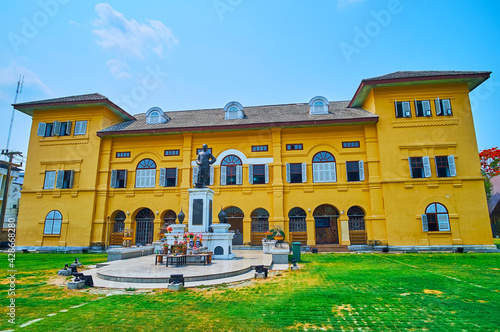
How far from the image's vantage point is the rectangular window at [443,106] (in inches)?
757

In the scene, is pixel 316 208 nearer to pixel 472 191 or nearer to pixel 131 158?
pixel 472 191

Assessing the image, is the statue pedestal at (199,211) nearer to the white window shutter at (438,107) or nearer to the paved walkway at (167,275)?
the paved walkway at (167,275)

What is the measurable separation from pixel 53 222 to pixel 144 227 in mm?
6710

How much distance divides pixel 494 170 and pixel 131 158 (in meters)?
35.7

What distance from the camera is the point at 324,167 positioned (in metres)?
20.5

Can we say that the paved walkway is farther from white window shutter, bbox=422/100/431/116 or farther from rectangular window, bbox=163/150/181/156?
white window shutter, bbox=422/100/431/116

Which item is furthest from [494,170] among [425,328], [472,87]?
[425,328]

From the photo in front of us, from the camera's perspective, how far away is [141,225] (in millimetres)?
21828

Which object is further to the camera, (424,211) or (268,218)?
(268,218)

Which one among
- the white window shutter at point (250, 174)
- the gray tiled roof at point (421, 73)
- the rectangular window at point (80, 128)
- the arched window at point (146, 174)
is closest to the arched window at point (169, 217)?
the arched window at point (146, 174)

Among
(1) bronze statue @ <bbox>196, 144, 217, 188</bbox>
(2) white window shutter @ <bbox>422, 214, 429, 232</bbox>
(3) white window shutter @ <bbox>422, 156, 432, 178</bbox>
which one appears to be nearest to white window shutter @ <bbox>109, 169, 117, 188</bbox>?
(1) bronze statue @ <bbox>196, 144, 217, 188</bbox>

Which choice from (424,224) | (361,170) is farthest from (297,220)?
(424,224)

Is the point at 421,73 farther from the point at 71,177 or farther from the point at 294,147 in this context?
the point at 71,177

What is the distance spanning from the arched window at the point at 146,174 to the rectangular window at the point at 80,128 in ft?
17.1
